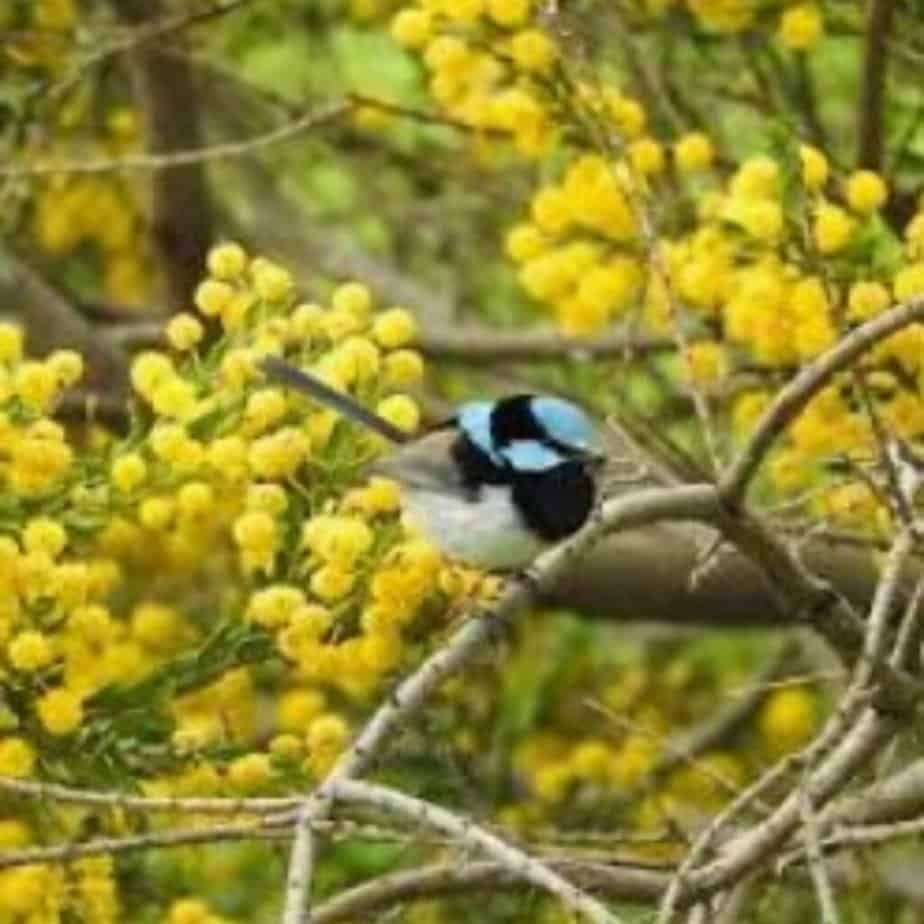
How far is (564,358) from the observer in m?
4.96

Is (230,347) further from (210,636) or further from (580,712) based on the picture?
(580,712)

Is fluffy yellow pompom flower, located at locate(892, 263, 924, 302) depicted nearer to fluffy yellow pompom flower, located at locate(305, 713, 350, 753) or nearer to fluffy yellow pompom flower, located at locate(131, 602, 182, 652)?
fluffy yellow pompom flower, located at locate(305, 713, 350, 753)

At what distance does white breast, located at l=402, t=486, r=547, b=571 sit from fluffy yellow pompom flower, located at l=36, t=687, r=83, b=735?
378 millimetres

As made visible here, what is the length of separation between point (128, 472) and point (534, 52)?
774mm

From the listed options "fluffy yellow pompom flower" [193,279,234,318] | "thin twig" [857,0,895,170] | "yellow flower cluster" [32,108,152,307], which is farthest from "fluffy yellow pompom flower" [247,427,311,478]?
"yellow flower cluster" [32,108,152,307]

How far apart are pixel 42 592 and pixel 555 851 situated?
632mm

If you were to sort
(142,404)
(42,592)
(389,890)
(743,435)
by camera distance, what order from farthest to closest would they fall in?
(743,435)
(142,404)
(42,592)
(389,890)

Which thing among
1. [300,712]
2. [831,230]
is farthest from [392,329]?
[300,712]

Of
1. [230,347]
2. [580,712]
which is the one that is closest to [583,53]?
[230,347]

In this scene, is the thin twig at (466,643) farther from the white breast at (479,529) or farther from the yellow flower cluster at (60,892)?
the yellow flower cluster at (60,892)

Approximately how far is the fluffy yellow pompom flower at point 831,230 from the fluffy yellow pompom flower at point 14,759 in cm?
94

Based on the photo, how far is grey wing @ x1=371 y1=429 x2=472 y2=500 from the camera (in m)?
3.08

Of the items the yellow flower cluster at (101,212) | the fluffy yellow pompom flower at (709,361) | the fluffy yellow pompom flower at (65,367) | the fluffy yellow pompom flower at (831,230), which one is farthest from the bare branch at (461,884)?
the yellow flower cluster at (101,212)

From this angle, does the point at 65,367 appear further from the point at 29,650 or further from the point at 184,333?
the point at 29,650
